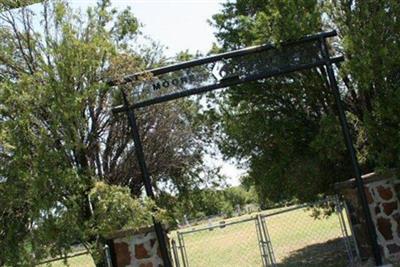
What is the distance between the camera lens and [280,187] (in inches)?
406

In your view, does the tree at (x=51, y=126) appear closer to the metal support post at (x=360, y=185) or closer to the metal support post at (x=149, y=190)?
the metal support post at (x=149, y=190)

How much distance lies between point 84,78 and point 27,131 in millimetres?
1171

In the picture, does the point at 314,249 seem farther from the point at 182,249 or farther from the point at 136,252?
the point at 136,252

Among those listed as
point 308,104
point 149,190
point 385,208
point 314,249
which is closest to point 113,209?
point 149,190

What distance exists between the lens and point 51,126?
7.51 metres

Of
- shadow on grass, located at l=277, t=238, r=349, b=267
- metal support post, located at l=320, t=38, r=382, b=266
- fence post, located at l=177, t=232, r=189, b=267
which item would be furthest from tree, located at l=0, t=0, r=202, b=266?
shadow on grass, located at l=277, t=238, r=349, b=267

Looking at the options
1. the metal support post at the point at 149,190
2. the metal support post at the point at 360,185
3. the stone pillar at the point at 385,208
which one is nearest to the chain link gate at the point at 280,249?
the stone pillar at the point at 385,208

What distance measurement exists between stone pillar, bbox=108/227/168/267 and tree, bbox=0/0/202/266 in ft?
1.67

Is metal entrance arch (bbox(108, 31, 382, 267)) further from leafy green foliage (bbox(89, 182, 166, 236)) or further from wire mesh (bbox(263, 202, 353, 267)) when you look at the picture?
wire mesh (bbox(263, 202, 353, 267))

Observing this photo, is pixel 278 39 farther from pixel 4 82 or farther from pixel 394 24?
pixel 4 82

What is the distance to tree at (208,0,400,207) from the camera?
27.3ft

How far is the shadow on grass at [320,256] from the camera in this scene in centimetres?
1051

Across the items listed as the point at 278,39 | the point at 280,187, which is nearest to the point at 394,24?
the point at 278,39

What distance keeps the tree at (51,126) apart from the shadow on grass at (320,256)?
4771 mm
